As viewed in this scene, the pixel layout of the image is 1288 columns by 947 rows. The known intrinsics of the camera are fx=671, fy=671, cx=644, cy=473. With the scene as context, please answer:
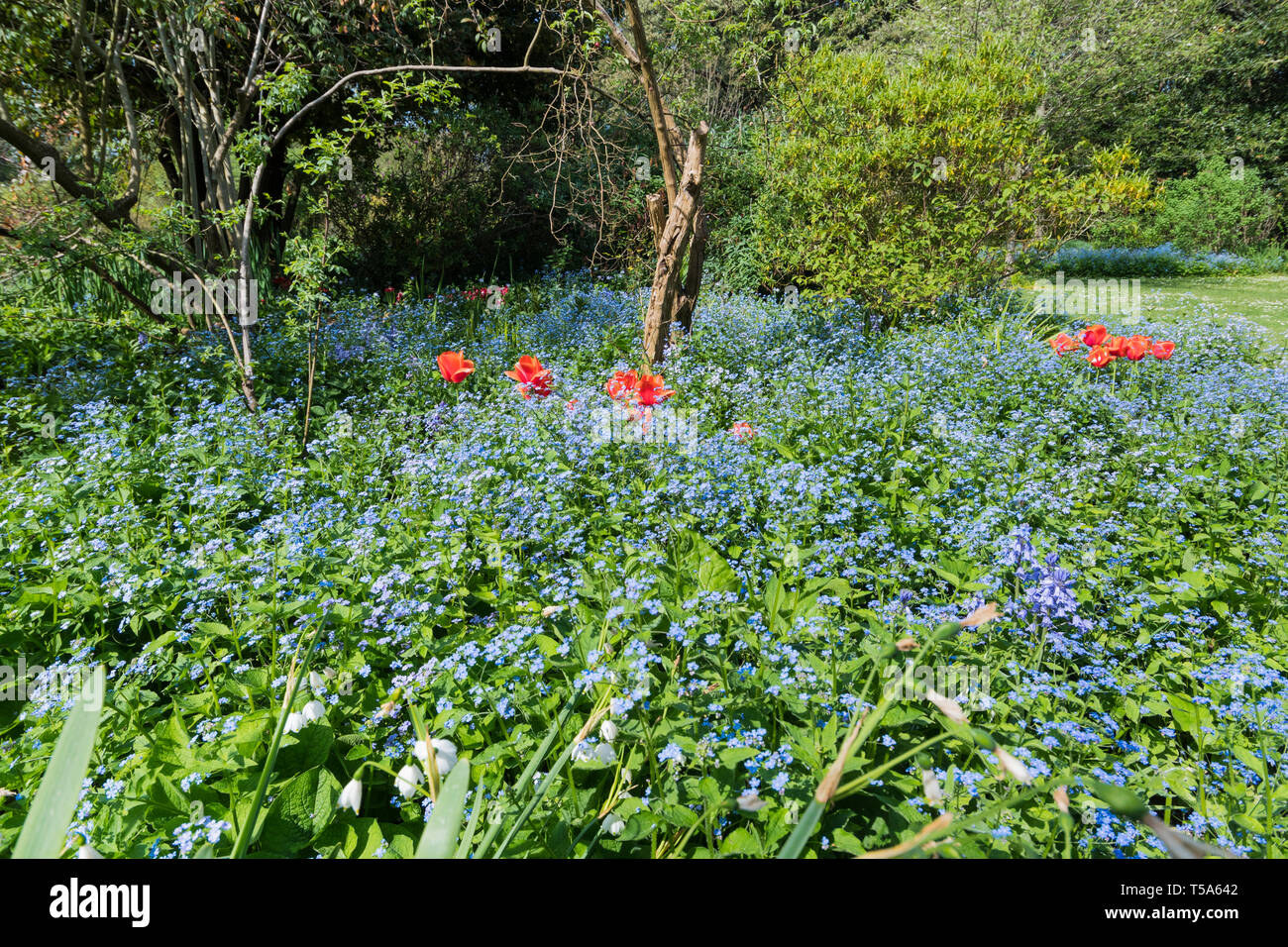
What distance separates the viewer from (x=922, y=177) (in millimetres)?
6750

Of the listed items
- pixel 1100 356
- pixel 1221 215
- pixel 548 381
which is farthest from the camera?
pixel 1221 215

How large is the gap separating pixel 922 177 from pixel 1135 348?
3432 mm

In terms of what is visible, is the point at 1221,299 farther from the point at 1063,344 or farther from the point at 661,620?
the point at 661,620

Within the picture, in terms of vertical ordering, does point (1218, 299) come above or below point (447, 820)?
above

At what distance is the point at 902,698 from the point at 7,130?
5.58 metres

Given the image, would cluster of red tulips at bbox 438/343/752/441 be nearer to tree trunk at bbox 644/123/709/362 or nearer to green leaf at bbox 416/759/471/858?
tree trunk at bbox 644/123/709/362

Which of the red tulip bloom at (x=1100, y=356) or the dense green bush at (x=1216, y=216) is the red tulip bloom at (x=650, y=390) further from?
the dense green bush at (x=1216, y=216)

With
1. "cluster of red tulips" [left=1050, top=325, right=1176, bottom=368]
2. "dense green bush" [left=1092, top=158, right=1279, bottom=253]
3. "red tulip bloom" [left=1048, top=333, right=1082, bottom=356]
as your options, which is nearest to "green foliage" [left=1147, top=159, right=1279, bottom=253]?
"dense green bush" [left=1092, top=158, right=1279, bottom=253]

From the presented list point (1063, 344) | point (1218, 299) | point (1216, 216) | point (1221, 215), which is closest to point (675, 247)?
point (1063, 344)

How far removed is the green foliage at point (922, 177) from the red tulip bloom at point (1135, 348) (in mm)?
2381

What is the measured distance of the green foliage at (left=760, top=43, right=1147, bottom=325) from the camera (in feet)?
21.4
